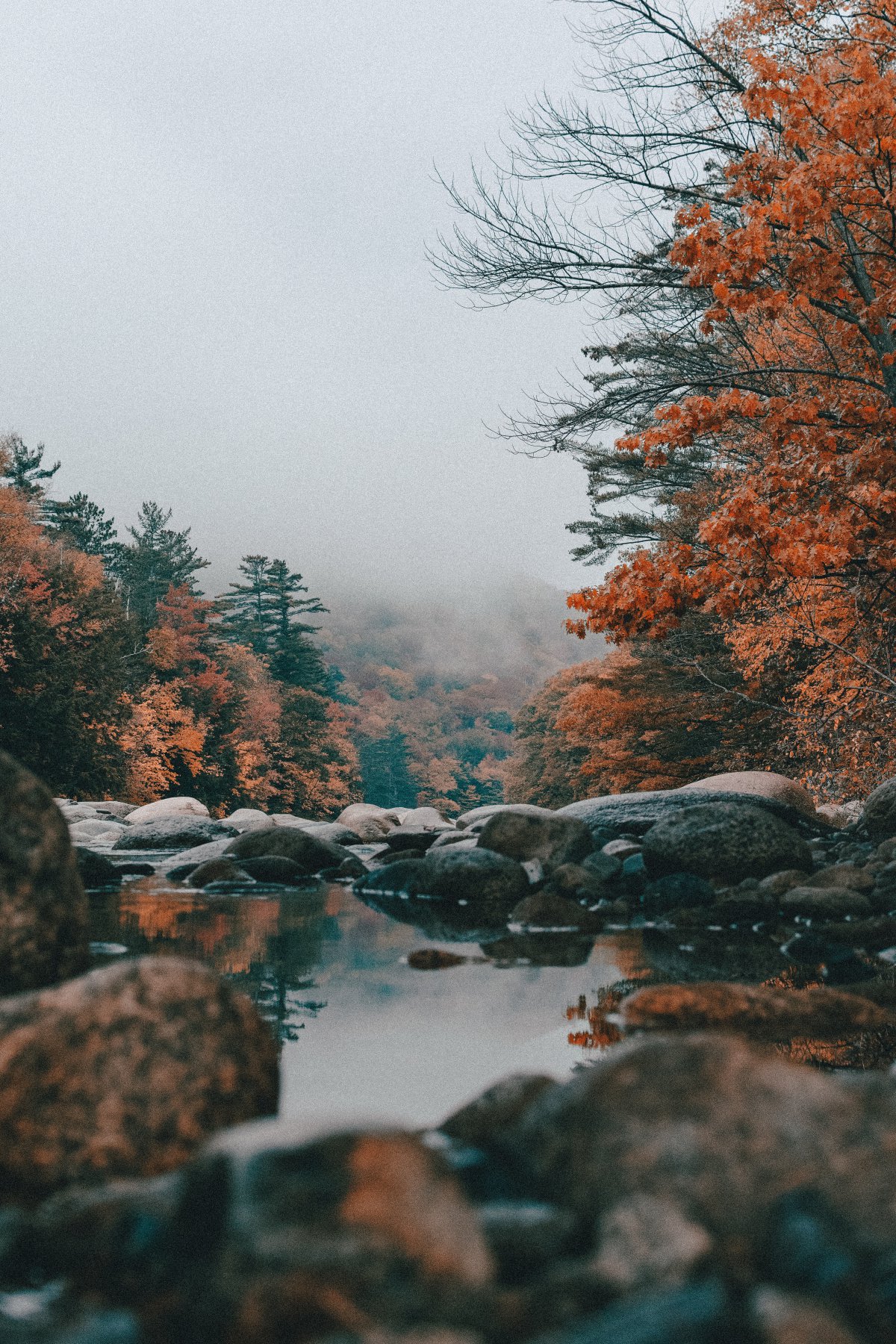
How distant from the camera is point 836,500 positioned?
26.1 feet

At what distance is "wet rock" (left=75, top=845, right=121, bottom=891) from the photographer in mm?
8273

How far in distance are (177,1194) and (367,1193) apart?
408 mm

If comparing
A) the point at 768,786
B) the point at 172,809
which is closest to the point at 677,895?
the point at 768,786

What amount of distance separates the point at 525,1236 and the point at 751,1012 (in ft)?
5.45

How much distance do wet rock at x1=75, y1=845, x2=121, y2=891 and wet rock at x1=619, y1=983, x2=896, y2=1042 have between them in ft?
20.1

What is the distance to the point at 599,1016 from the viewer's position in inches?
152

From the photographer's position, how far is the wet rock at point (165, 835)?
13.0 meters

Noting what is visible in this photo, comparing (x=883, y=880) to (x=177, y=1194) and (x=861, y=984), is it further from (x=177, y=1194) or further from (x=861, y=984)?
(x=177, y=1194)

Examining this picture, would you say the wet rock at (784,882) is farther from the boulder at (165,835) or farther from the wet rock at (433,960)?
the boulder at (165,835)

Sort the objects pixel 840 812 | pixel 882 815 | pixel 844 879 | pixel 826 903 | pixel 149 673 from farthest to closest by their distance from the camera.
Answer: pixel 149 673 < pixel 840 812 < pixel 882 815 < pixel 844 879 < pixel 826 903

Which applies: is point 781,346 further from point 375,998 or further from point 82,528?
point 82,528

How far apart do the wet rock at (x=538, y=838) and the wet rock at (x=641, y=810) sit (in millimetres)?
1447

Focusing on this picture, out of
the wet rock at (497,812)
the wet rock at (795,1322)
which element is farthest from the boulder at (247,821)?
the wet rock at (795,1322)

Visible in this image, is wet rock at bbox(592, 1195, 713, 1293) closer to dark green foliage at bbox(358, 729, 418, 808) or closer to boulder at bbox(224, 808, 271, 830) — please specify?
boulder at bbox(224, 808, 271, 830)
